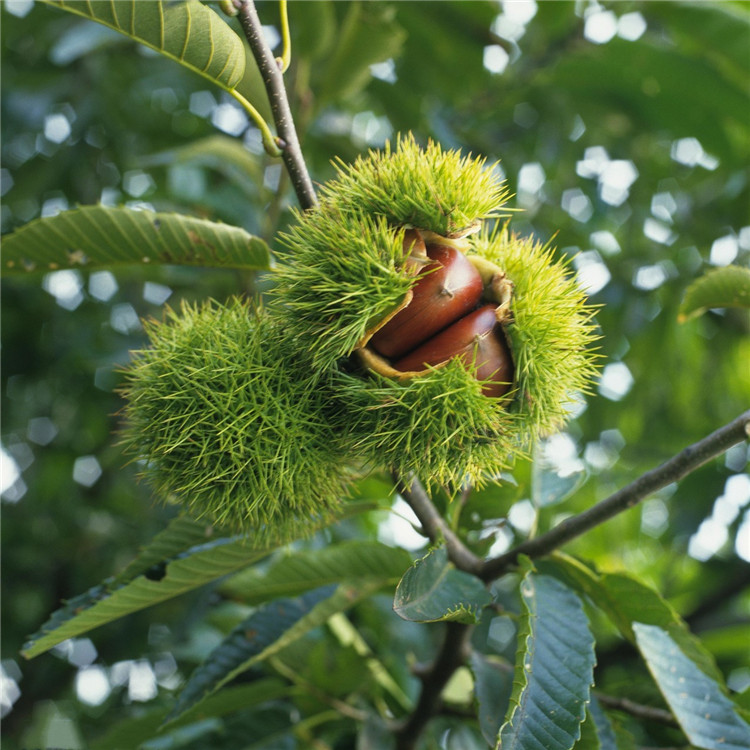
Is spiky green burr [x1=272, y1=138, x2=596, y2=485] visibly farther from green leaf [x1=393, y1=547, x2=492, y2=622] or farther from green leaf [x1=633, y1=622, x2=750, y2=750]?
green leaf [x1=633, y1=622, x2=750, y2=750]

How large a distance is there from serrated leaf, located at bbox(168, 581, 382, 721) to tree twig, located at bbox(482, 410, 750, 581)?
25cm

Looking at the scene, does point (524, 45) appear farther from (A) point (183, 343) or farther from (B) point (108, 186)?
(A) point (183, 343)

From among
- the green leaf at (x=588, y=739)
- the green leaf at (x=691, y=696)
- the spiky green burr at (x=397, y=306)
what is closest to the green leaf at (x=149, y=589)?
the spiky green burr at (x=397, y=306)

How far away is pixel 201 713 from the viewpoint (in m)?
1.39

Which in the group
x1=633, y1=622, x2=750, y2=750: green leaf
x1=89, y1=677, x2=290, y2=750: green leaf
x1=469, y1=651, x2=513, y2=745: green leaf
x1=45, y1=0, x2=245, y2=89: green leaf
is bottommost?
x1=89, y1=677, x2=290, y2=750: green leaf

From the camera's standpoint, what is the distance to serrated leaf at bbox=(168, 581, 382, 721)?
1.17 m

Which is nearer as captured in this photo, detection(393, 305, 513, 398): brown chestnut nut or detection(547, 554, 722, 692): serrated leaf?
detection(393, 305, 513, 398): brown chestnut nut

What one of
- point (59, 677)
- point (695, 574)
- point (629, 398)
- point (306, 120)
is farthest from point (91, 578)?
point (695, 574)

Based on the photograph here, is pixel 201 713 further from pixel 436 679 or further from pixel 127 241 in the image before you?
pixel 127 241

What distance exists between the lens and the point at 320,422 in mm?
924

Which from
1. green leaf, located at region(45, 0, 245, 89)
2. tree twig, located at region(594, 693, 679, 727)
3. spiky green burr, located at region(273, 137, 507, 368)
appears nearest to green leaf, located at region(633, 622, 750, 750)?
tree twig, located at region(594, 693, 679, 727)

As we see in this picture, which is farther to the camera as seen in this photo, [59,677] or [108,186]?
[108,186]

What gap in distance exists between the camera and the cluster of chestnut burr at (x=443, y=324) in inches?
35.8

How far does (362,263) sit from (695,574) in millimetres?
2232
